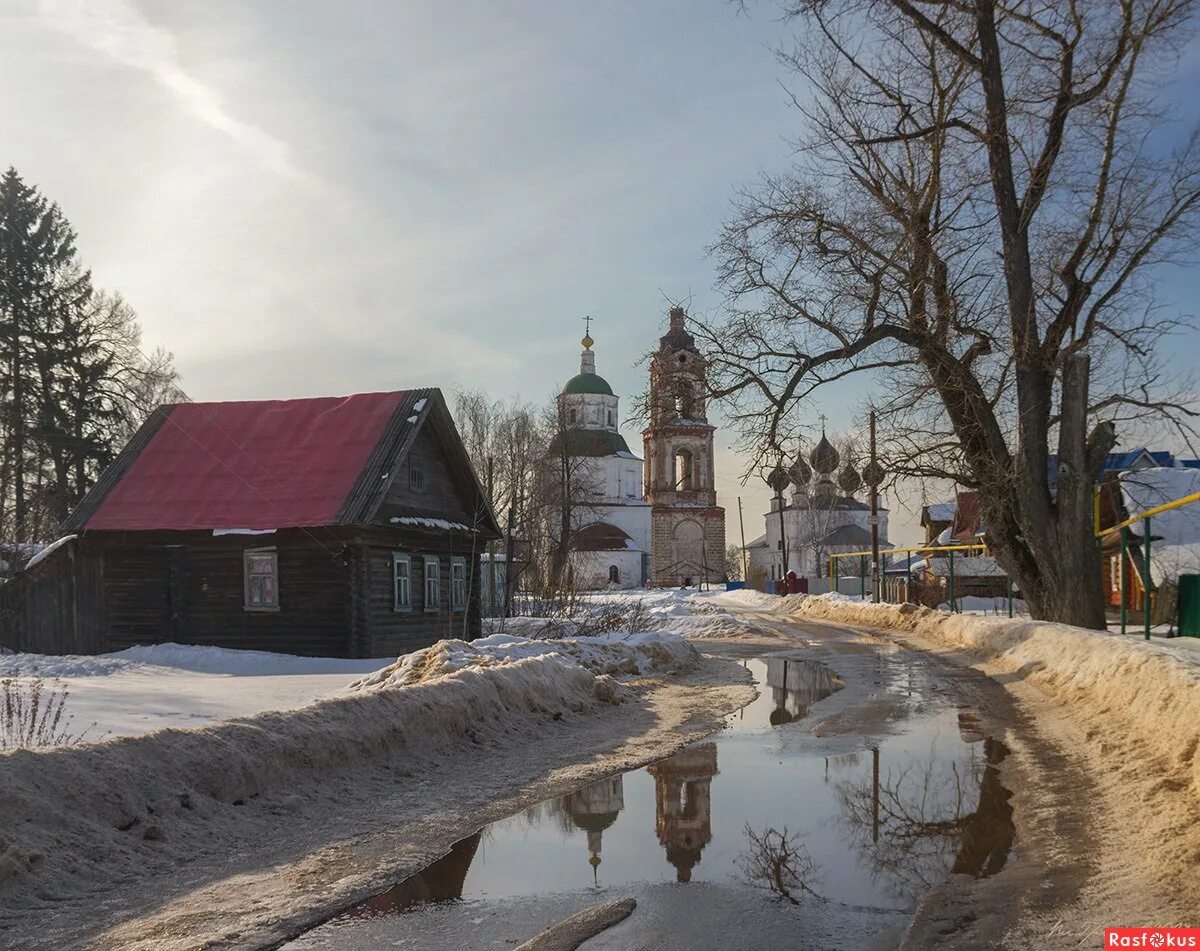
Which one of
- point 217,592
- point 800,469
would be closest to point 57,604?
point 217,592

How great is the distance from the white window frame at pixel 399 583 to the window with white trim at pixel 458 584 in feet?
7.03

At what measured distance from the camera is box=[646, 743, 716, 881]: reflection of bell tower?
600 centimetres

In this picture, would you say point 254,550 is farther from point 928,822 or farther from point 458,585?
point 928,822

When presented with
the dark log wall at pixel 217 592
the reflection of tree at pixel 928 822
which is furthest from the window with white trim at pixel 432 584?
the reflection of tree at pixel 928 822

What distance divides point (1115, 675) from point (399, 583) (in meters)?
14.6

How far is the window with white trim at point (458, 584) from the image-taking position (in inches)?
965

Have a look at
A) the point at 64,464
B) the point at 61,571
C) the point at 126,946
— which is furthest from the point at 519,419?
the point at 126,946

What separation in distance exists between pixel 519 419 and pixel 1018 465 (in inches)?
1319

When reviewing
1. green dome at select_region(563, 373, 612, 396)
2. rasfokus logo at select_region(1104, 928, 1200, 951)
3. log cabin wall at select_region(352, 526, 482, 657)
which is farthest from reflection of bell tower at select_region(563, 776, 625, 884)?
green dome at select_region(563, 373, 612, 396)

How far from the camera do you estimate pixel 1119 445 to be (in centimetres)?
1819

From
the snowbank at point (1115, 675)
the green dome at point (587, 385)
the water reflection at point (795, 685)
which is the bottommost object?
the water reflection at point (795, 685)

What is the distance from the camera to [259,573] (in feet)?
67.4

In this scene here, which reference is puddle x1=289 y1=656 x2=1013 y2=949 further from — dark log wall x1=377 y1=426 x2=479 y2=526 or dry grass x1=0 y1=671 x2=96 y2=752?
dark log wall x1=377 y1=426 x2=479 y2=526

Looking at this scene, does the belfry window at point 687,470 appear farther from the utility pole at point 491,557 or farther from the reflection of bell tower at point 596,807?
the reflection of bell tower at point 596,807
